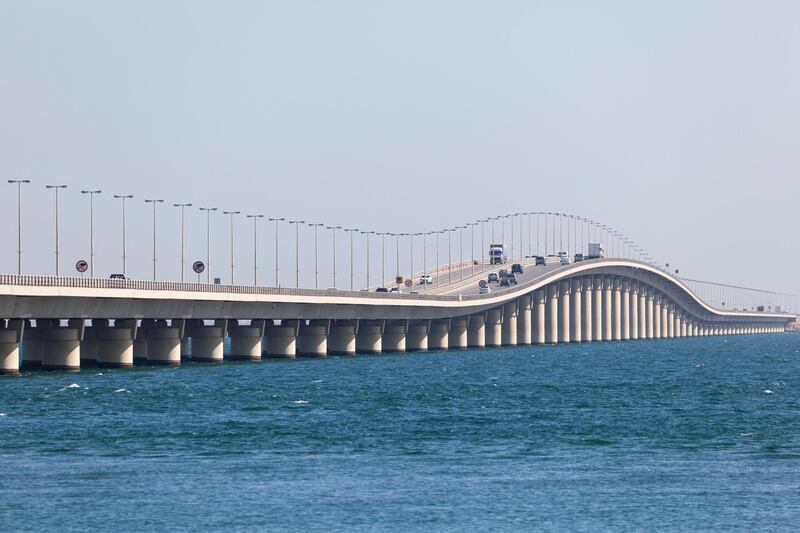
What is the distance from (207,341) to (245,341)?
29.7 ft

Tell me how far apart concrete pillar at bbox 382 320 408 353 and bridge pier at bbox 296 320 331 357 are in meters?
21.7

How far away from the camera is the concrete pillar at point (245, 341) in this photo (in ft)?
477

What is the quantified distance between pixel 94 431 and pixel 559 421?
20.5 m

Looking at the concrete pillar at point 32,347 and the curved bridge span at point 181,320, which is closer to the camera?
the curved bridge span at point 181,320

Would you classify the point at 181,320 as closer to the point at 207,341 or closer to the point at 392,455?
the point at 207,341

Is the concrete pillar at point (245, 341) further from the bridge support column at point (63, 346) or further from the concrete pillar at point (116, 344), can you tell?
the bridge support column at point (63, 346)

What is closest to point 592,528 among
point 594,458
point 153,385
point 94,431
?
point 594,458

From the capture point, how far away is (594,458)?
183 feet

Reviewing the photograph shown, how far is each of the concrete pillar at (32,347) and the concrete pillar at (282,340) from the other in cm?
3755

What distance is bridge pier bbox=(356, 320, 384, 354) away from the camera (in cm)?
17362

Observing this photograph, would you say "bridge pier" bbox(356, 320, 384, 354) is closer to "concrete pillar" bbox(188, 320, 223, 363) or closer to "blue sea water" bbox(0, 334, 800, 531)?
"concrete pillar" bbox(188, 320, 223, 363)

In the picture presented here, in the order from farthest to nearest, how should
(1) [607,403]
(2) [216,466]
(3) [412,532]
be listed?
Answer: 1. (1) [607,403]
2. (2) [216,466]
3. (3) [412,532]

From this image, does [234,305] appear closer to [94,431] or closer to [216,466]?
[94,431]

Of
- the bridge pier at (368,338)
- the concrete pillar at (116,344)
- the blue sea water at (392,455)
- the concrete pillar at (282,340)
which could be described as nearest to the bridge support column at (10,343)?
the blue sea water at (392,455)
